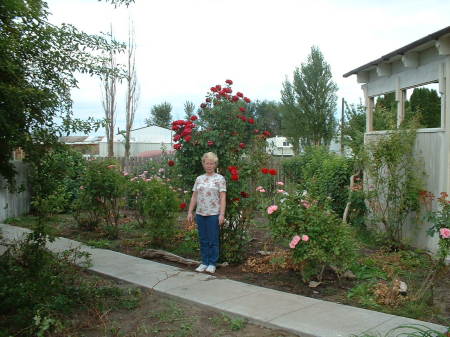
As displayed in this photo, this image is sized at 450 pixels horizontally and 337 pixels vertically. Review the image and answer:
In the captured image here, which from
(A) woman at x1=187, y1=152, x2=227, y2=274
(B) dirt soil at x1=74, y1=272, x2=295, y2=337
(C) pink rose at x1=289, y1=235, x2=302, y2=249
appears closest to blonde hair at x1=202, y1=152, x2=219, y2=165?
(A) woman at x1=187, y1=152, x2=227, y2=274

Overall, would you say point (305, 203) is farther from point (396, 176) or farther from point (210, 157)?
point (396, 176)

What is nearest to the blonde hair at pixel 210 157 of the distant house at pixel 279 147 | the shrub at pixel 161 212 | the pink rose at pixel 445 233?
the shrub at pixel 161 212

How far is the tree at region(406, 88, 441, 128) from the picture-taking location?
8.67 meters

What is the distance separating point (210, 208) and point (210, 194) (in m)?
0.19

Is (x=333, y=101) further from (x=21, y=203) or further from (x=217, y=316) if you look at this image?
(x=217, y=316)

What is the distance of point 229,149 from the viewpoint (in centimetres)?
666

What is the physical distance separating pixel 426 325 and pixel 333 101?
2739cm

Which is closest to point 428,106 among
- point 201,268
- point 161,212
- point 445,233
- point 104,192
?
point 445,233

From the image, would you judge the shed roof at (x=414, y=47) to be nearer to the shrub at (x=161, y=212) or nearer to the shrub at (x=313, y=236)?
the shrub at (x=313, y=236)

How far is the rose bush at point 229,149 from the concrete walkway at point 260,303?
0.93 meters

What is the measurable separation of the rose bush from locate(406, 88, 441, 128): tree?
11.4 ft

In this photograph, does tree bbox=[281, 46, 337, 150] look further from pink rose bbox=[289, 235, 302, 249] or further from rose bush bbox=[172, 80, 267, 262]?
pink rose bbox=[289, 235, 302, 249]

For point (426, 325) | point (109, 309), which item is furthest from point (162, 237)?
point (426, 325)

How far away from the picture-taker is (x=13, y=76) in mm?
4594
